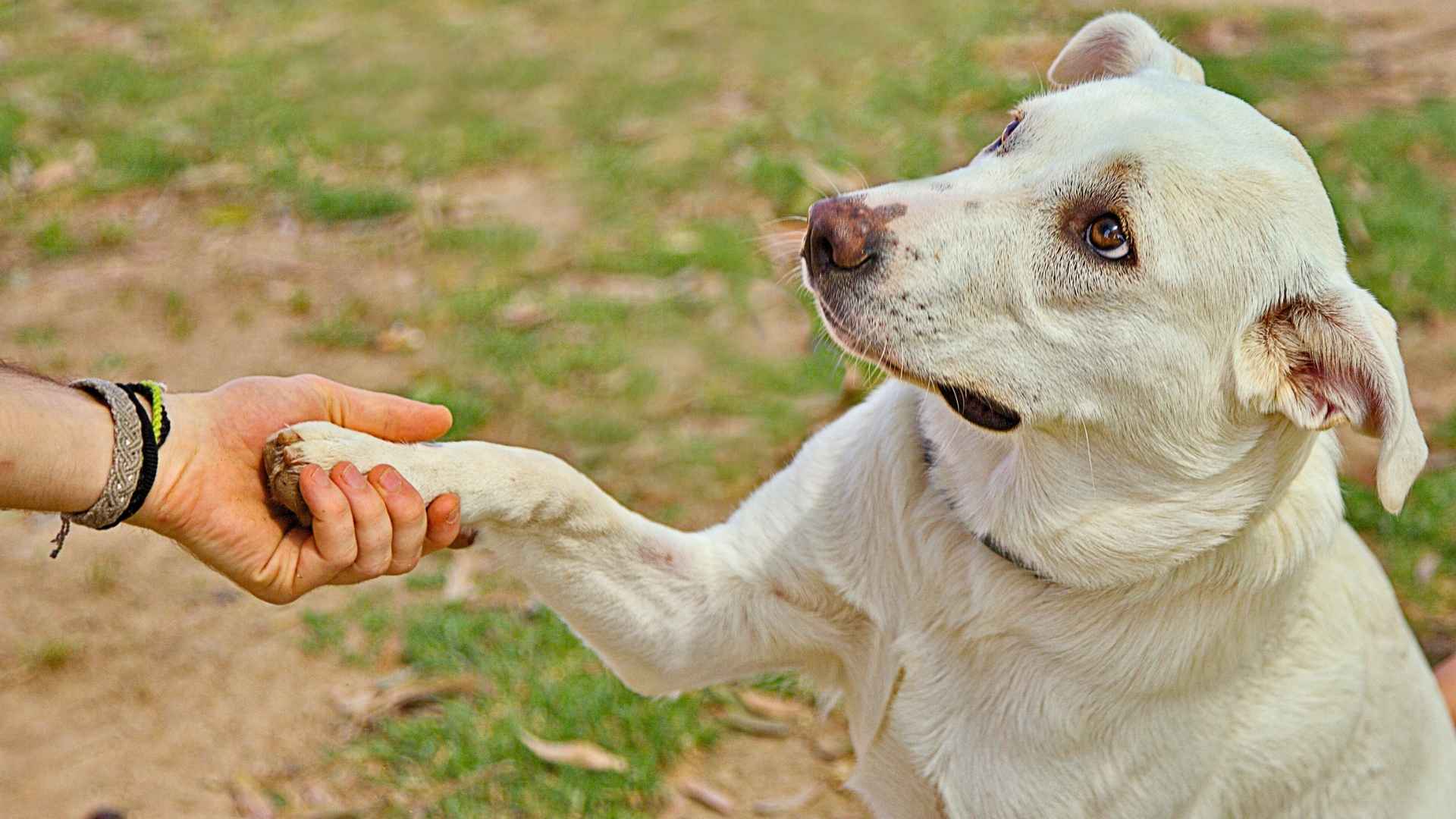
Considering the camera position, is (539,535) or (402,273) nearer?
(539,535)

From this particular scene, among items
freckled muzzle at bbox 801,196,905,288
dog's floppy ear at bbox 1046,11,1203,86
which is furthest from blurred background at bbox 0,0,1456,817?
dog's floppy ear at bbox 1046,11,1203,86

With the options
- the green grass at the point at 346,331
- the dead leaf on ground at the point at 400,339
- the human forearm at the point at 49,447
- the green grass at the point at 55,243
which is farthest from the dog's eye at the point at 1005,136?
the green grass at the point at 55,243

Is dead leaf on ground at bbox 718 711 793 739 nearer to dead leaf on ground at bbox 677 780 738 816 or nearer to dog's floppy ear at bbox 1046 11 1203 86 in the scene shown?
dead leaf on ground at bbox 677 780 738 816

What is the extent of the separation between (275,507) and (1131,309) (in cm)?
164

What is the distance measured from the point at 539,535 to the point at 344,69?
20.1 ft

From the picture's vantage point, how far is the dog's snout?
2561mm

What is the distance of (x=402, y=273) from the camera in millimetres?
6137

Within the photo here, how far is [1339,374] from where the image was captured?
2.55 m

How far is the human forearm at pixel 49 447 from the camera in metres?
2.40

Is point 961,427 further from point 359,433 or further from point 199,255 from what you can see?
point 199,255

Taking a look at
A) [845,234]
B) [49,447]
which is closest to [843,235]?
[845,234]

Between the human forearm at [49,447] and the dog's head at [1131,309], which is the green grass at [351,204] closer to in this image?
the human forearm at [49,447]

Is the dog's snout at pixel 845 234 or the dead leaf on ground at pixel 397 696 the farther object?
the dead leaf on ground at pixel 397 696

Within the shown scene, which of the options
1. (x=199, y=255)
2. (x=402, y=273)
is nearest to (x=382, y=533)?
(x=402, y=273)
